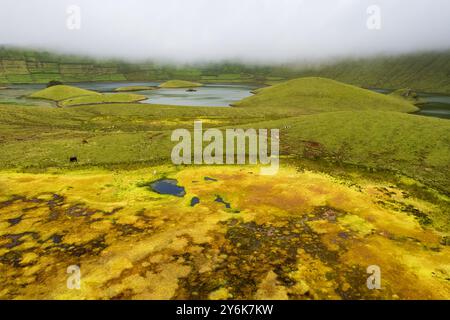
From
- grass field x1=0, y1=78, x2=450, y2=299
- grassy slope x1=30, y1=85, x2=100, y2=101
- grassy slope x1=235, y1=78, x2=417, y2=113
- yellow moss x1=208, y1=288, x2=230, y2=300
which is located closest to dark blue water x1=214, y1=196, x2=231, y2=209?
grass field x1=0, y1=78, x2=450, y2=299

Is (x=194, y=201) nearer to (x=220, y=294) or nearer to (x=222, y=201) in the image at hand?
(x=222, y=201)

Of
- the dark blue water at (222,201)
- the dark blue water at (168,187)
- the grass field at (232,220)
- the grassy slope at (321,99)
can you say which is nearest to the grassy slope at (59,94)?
the grassy slope at (321,99)

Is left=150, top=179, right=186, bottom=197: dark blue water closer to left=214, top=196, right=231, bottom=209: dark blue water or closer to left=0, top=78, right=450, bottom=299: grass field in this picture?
left=0, top=78, right=450, bottom=299: grass field

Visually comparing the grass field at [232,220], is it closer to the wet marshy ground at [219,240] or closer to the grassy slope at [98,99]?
the wet marshy ground at [219,240]

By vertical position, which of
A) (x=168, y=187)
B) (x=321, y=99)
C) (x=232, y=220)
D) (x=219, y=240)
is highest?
(x=321, y=99)

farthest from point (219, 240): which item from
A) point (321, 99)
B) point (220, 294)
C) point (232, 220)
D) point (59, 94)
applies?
point (59, 94)
